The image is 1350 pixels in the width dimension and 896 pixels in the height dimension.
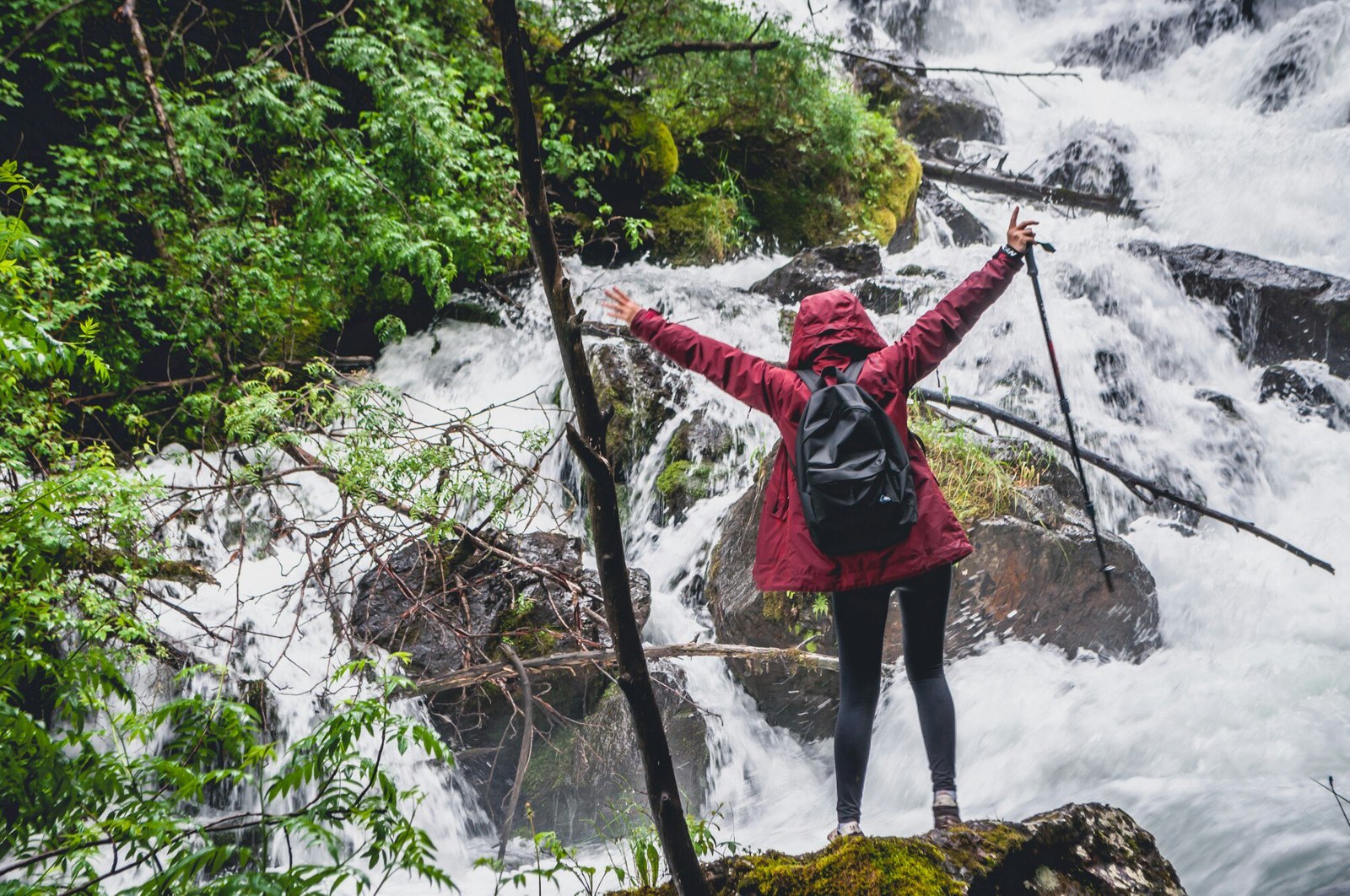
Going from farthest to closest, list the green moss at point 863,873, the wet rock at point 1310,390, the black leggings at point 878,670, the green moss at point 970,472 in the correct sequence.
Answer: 1. the wet rock at point 1310,390
2. the green moss at point 970,472
3. the black leggings at point 878,670
4. the green moss at point 863,873

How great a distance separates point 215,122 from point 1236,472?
8.96 m

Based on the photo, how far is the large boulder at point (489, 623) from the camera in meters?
4.91

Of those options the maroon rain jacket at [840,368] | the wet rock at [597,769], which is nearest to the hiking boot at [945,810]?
the maroon rain jacket at [840,368]

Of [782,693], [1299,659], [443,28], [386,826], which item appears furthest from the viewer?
[443,28]

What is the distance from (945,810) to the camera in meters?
2.54

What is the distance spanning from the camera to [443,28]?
873 centimetres

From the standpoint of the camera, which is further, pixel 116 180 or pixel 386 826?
pixel 116 180

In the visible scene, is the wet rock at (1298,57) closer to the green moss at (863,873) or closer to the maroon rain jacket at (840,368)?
the maroon rain jacket at (840,368)

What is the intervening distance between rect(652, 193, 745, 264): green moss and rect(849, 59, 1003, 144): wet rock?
6.55 meters

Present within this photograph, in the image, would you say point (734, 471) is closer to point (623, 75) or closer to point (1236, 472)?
point (1236, 472)

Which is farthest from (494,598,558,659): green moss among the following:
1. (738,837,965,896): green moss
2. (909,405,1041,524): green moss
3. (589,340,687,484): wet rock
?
(738,837,965,896): green moss

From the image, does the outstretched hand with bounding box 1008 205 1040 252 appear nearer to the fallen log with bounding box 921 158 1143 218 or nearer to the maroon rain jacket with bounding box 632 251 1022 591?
the maroon rain jacket with bounding box 632 251 1022 591

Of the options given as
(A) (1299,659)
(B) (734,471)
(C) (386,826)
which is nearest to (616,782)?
(B) (734,471)

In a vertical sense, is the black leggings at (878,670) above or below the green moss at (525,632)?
below
